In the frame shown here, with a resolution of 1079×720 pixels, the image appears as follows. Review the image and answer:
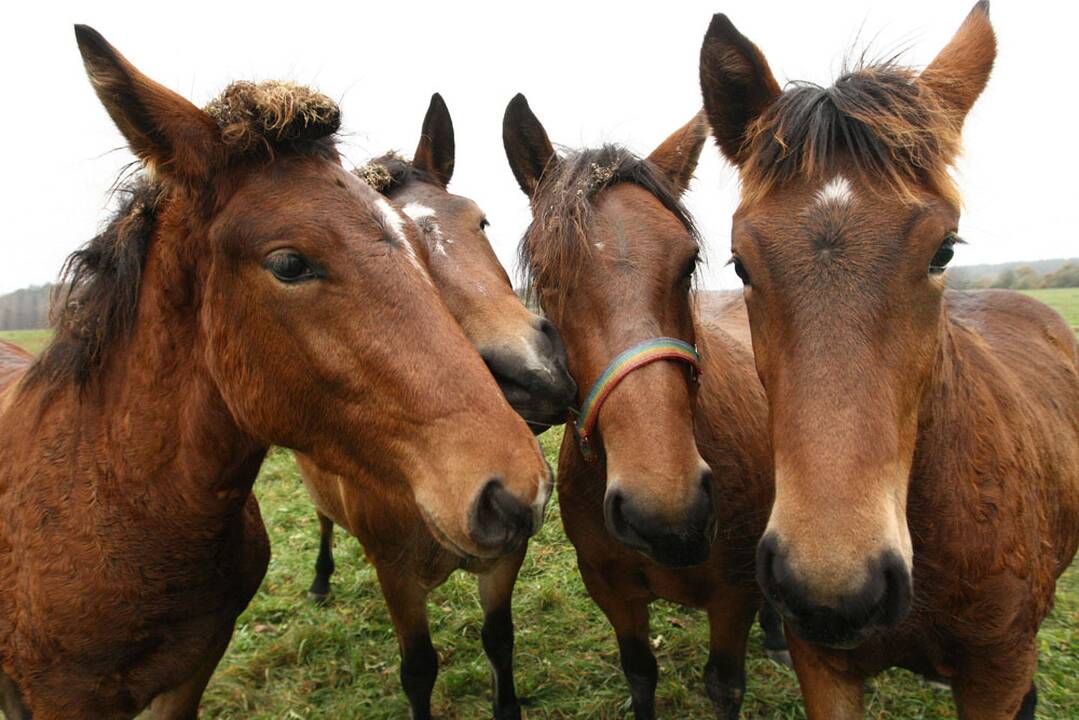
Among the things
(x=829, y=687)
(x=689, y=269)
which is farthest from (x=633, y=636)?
(x=689, y=269)

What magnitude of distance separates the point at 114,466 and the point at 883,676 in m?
4.24

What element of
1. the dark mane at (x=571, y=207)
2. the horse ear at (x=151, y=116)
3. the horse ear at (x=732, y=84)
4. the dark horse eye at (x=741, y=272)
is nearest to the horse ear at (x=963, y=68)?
the horse ear at (x=732, y=84)

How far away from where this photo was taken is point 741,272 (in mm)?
2246

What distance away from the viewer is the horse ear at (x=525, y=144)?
3379 mm

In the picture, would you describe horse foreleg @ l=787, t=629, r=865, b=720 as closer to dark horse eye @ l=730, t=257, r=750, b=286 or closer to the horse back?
the horse back

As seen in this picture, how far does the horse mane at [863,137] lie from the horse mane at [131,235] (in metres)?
1.48

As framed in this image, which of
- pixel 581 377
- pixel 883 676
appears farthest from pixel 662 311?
pixel 883 676

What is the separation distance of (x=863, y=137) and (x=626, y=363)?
1039 mm

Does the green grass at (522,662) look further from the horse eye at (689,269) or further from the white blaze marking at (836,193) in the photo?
the white blaze marking at (836,193)

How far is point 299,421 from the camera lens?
2.05 metres

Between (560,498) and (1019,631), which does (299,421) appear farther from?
(1019,631)

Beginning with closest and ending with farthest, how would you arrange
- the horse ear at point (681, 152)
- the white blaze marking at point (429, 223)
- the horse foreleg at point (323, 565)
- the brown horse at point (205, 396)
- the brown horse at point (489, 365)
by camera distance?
the brown horse at point (205, 396) < the brown horse at point (489, 365) < the white blaze marking at point (429, 223) < the horse ear at point (681, 152) < the horse foreleg at point (323, 565)

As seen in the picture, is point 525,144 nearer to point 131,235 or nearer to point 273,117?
point 273,117

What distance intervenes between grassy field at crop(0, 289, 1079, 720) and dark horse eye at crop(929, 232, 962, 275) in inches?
113
